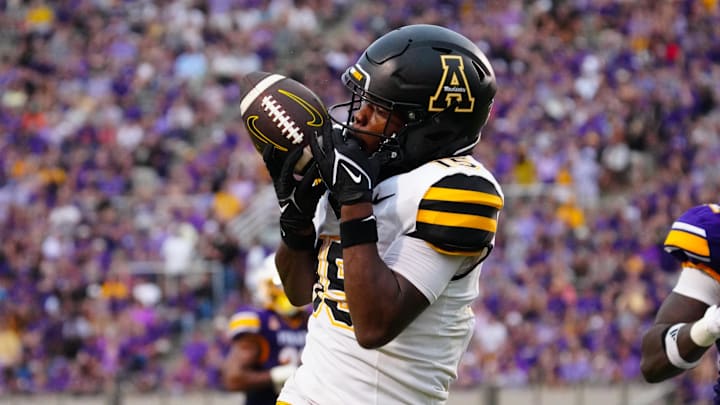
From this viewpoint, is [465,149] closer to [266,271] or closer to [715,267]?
[715,267]

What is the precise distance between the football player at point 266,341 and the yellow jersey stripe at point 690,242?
115 inches

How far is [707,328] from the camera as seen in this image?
12.0 feet

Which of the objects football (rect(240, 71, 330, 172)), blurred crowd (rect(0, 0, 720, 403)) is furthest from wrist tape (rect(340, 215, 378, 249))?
blurred crowd (rect(0, 0, 720, 403))

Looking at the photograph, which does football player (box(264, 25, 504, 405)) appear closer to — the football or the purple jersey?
the football

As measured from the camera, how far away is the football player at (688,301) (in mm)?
3770

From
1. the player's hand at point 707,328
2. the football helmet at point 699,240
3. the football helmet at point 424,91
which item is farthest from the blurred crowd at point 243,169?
the football helmet at point 424,91

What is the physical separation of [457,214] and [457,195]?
0.05 metres

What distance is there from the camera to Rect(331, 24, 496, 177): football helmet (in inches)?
126

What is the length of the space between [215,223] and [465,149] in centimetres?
891

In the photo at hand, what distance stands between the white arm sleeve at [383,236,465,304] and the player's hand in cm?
90

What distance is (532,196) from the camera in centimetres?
1220

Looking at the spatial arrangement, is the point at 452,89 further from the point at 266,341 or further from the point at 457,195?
the point at 266,341

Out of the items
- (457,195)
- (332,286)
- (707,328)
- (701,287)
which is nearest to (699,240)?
(701,287)

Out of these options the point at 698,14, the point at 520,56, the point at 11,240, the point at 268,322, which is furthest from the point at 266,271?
the point at 698,14
